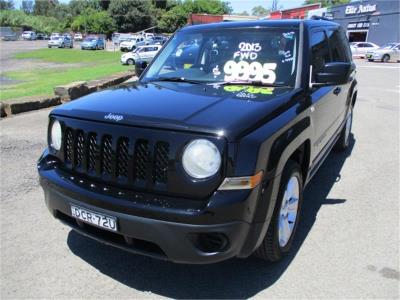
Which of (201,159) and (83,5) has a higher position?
(83,5)

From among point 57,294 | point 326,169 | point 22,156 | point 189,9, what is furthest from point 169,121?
point 189,9

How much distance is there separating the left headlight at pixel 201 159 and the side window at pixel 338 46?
300 centimetres

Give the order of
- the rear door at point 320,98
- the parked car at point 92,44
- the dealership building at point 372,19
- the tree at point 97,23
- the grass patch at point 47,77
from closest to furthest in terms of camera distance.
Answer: the rear door at point 320,98 < the grass patch at point 47,77 < the dealership building at point 372,19 < the parked car at point 92,44 < the tree at point 97,23

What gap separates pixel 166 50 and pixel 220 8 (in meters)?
123

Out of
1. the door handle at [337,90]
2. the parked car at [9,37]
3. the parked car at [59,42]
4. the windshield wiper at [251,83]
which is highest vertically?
the windshield wiper at [251,83]

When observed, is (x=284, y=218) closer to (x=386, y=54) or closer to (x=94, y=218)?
(x=94, y=218)

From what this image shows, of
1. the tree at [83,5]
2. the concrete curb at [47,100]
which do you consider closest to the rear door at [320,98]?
the concrete curb at [47,100]

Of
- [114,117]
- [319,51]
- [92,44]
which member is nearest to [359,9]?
[92,44]

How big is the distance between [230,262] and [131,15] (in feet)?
358

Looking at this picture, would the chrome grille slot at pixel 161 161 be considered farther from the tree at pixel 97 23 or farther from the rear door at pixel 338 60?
the tree at pixel 97 23

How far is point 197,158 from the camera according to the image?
2.70 m

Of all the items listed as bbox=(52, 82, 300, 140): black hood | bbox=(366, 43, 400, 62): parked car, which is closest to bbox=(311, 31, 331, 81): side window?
bbox=(52, 82, 300, 140): black hood

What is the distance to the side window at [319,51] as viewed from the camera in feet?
13.7

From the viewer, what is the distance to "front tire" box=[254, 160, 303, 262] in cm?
312
